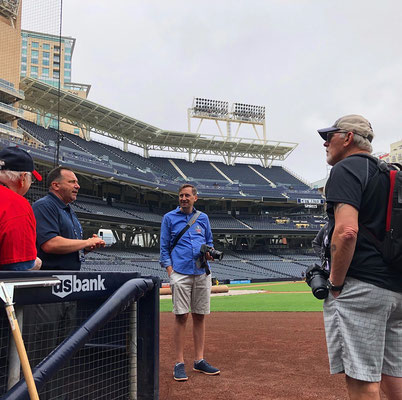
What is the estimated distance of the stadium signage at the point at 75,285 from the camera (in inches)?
81.2

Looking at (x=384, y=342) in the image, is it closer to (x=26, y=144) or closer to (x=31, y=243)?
(x=31, y=243)

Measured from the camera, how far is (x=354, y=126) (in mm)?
2389

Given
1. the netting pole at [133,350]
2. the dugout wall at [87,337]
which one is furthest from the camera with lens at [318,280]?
the netting pole at [133,350]

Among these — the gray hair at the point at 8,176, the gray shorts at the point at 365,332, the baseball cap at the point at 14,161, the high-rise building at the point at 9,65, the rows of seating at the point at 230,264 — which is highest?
the high-rise building at the point at 9,65

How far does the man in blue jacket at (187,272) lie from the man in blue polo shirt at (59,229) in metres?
1.21

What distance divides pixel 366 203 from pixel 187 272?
258 centimetres

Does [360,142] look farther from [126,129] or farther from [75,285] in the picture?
[126,129]

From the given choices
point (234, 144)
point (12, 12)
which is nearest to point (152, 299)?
point (12, 12)

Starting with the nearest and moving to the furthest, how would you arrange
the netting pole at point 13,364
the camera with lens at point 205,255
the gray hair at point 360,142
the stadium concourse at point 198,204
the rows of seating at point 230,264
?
the netting pole at point 13,364
the gray hair at point 360,142
the camera with lens at point 205,255
the rows of seating at point 230,264
the stadium concourse at point 198,204

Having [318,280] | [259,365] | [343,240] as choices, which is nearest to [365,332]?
[318,280]

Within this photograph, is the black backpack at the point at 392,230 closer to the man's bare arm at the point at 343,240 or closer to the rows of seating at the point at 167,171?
the man's bare arm at the point at 343,240

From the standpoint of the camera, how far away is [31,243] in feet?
7.44

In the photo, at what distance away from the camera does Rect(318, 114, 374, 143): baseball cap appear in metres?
2.38

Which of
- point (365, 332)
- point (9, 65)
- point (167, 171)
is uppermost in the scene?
point (9, 65)
